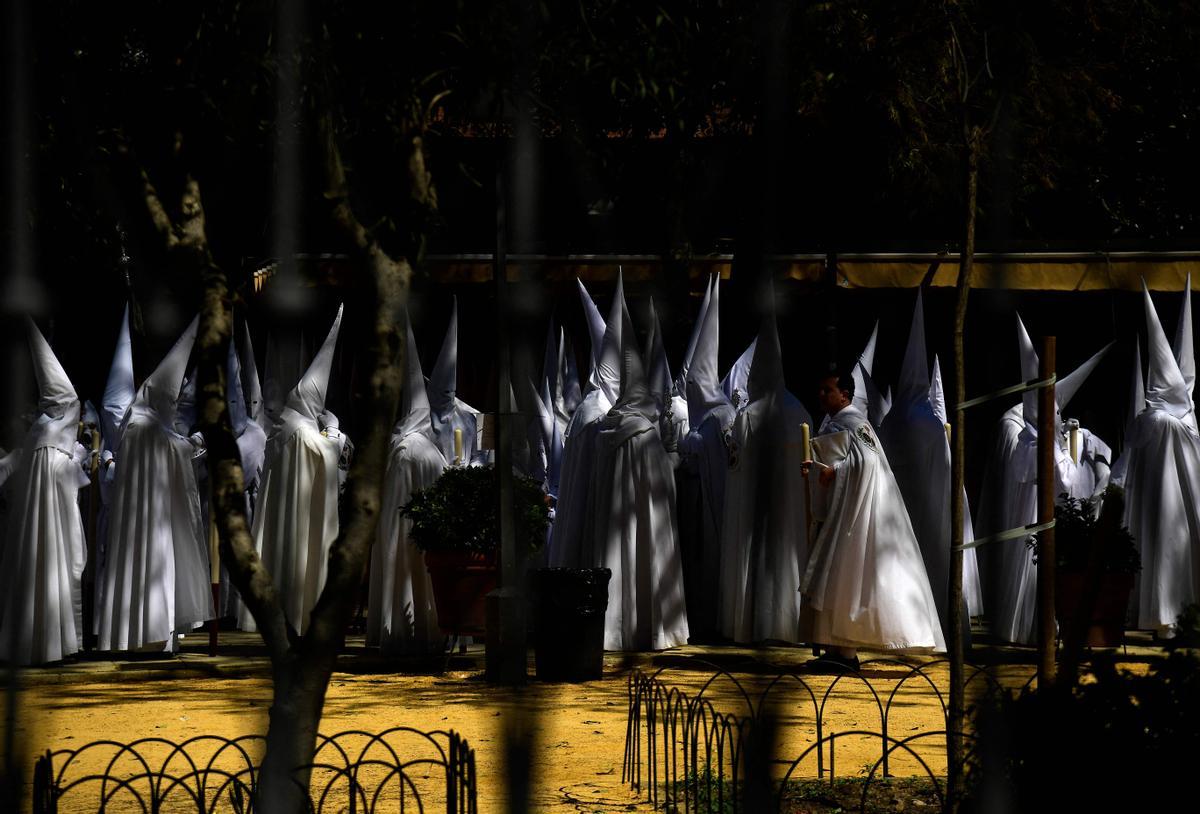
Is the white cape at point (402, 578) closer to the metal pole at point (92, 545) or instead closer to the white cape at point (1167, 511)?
the metal pole at point (92, 545)

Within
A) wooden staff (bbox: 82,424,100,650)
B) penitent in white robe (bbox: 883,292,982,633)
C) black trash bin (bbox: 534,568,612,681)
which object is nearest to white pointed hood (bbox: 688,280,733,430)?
penitent in white robe (bbox: 883,292,982,633)

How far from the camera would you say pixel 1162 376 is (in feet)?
36.2

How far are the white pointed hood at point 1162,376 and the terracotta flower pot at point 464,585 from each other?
5.08 metres

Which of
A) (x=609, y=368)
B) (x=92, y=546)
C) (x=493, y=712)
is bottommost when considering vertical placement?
(x=493, y=712)

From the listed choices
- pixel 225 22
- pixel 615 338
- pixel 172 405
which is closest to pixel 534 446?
pixel 615 338

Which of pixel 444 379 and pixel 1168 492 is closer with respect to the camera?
pixel 1168 492

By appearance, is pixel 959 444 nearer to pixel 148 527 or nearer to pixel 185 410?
pixel 148 527

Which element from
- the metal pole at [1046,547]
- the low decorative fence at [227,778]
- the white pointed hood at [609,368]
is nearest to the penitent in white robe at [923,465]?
the white pointed hood at [609,368]

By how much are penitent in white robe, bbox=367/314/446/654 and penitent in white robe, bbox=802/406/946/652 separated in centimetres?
264

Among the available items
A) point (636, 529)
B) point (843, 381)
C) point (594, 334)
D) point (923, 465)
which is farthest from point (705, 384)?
point (843, 381)

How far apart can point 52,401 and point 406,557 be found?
8.33 feet

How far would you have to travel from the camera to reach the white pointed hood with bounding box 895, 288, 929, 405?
1028 centimetres

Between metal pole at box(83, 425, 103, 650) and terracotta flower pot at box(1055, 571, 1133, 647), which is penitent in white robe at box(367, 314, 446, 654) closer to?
metal pole at box(83, 425, 103, 650)

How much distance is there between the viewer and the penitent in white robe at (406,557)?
34.2 feet
